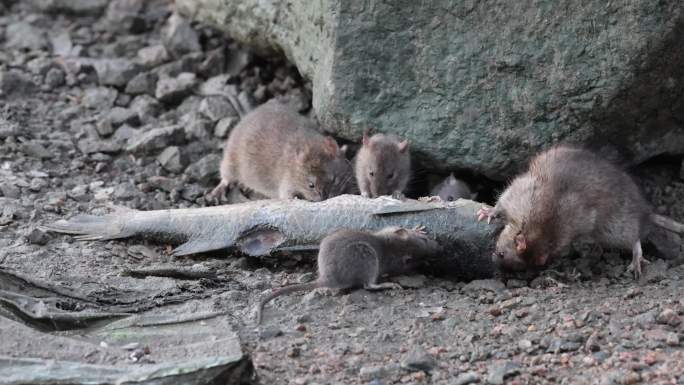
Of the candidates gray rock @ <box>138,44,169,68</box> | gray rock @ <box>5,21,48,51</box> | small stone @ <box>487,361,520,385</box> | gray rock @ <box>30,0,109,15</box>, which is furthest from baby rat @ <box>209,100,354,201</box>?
small stone @ <box>487,361,520,385</box>

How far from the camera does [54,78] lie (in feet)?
33.0

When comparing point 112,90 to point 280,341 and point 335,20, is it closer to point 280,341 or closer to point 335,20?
point 335,20

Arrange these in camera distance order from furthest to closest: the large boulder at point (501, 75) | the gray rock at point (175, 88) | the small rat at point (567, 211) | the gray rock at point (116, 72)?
the gray rock at point (116, 72) → the gray rock at point (175, 88) → the large boulder at point (501, 75) → the small rat at point (567, 211)

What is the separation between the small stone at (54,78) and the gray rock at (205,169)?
190cm

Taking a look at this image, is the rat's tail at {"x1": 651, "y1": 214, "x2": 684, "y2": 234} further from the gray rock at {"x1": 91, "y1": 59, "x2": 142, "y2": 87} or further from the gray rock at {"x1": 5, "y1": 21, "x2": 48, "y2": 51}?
the gray rock at {"x1": 5, "y1": 21, "x2": 48, "y2": 51}

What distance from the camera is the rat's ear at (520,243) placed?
660cm

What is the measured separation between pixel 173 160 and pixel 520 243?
137 inches

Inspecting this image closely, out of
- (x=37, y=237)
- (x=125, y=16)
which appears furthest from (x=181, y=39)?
(x=37, y=237)

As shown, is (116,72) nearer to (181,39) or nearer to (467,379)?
(181,39)

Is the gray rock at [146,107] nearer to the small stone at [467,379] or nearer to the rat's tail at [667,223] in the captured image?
the rat's tail at [667,223]

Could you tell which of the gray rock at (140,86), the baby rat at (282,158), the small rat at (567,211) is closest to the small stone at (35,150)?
the gray rock at (140,86)

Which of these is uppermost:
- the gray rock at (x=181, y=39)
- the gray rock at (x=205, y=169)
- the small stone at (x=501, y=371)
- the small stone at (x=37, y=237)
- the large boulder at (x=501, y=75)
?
the large boulder at (x=501, y=75)

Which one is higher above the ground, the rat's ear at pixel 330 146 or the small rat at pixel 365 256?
the rat's ear at pixel 330 146

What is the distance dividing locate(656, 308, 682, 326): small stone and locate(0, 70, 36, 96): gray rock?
6.41 meters
